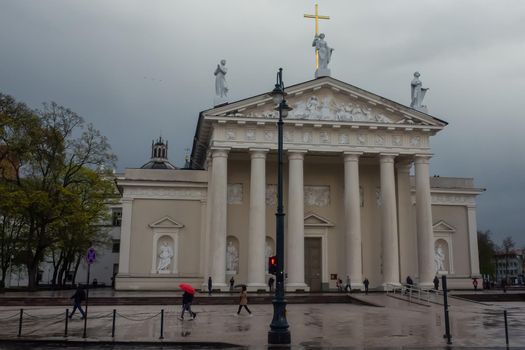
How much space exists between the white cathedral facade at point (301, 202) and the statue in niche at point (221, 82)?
213cm

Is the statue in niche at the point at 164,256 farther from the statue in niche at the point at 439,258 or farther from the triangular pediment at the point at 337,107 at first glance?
the statue in niche at the point at 439,258

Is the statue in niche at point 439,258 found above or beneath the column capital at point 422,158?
beneath

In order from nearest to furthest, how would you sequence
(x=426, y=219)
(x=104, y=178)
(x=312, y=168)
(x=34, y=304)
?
1. (x=34, y=304)
2. (x=426, y=219)
3. (x=312, y=168)
4. (x=104, y=178)

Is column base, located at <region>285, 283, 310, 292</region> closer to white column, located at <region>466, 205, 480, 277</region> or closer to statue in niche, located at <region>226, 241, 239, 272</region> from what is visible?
statue in niche, located at <region>226, 241, 239, 272</region>

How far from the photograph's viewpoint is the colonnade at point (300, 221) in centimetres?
3519

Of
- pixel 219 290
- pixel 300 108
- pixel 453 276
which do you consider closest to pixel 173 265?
pixel 219 290

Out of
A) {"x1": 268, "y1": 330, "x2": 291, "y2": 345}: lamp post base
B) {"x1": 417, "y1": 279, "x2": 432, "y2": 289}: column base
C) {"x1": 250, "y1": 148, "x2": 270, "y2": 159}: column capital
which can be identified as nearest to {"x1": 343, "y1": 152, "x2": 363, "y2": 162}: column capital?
{"x1": 250, "y1": 148, "x2": 270, "y2": 159}: column capital

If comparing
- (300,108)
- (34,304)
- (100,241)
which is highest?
(300,108)

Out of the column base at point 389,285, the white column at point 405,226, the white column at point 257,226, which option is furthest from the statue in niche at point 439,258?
the white column at point 257,226

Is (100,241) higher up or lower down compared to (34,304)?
higher up

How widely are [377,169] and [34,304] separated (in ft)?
85.9

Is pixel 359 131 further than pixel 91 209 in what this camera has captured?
No

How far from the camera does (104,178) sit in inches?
1850

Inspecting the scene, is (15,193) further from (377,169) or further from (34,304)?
(377,169)
